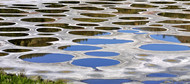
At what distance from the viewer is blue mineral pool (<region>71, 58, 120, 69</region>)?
838 cm

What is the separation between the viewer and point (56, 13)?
56.2ft

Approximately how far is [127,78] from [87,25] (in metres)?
6.64

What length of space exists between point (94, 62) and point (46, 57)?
101 centimetres

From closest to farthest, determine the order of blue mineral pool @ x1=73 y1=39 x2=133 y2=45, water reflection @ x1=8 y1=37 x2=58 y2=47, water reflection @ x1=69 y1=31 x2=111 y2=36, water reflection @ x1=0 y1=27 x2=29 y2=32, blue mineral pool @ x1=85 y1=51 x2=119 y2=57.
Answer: blue mineral pool @ x1=85 y1=51 x2=119 y2=57 → water reflection @ x1=8 y1=37 x2=58 y2=47 → blue mineral pool @ x1=73 y1=39 x2=133 y2=45 → water reflection @ x1=69 y1=31 x2=111 y2=36 → water reflection @ x1=0 y1=27 x2=29 y2=32

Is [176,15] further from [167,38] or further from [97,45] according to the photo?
[97,45]

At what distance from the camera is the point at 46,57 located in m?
9.05

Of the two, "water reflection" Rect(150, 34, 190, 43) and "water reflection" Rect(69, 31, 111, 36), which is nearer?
"water reflection" Rect(150, 34, 190, 43)

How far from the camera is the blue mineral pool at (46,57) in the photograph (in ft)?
28.8

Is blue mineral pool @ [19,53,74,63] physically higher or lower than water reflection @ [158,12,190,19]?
higher

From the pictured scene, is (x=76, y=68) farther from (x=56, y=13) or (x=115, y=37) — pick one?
(x=56, y=13)

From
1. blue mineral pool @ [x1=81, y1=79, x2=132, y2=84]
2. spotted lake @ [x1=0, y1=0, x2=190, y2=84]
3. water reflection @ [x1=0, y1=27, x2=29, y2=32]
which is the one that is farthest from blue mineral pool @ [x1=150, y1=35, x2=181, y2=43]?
blue mineral pool @ [x1=81, y1=79, x2=132, y2=84]

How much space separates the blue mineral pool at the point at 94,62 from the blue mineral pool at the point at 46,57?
0.33 m

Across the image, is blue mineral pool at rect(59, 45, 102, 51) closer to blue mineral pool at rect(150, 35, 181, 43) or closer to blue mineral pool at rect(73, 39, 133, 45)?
blue mineral pool at rect(73, 39, 133, 45)

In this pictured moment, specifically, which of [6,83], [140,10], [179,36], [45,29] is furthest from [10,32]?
[140,10]
